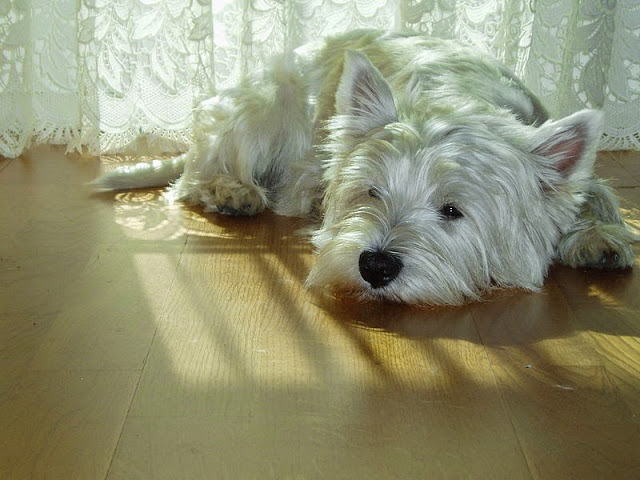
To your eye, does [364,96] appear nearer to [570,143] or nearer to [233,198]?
[570,143]

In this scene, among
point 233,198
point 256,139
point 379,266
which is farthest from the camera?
point 256,139

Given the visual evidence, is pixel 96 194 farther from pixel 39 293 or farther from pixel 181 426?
pixel 181 426

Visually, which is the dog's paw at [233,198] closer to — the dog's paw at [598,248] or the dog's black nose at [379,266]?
the dog's black nose at [379,266]

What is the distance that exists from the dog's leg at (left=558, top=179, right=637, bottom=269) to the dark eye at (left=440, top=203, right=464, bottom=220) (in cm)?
51

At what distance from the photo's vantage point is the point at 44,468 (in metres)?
1.60

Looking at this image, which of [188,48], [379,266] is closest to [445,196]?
[379,266]

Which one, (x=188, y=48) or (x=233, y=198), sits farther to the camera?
(x=188, y=48)

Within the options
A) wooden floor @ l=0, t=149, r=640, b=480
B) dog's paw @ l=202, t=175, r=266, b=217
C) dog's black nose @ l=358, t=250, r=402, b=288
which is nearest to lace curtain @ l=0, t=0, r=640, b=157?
dog's paw @ l=202, t=175, r=266, b=217

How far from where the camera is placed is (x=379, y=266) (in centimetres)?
229

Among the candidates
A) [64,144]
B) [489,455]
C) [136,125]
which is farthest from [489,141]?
[64,144]

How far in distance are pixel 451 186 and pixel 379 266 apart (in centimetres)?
31

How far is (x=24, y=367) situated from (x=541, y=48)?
2.61 meters

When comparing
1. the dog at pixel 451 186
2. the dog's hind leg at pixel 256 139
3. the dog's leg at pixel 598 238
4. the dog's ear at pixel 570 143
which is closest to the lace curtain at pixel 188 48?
the dog's hind leg at pixel 256 139

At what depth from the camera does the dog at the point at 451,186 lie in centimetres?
235
